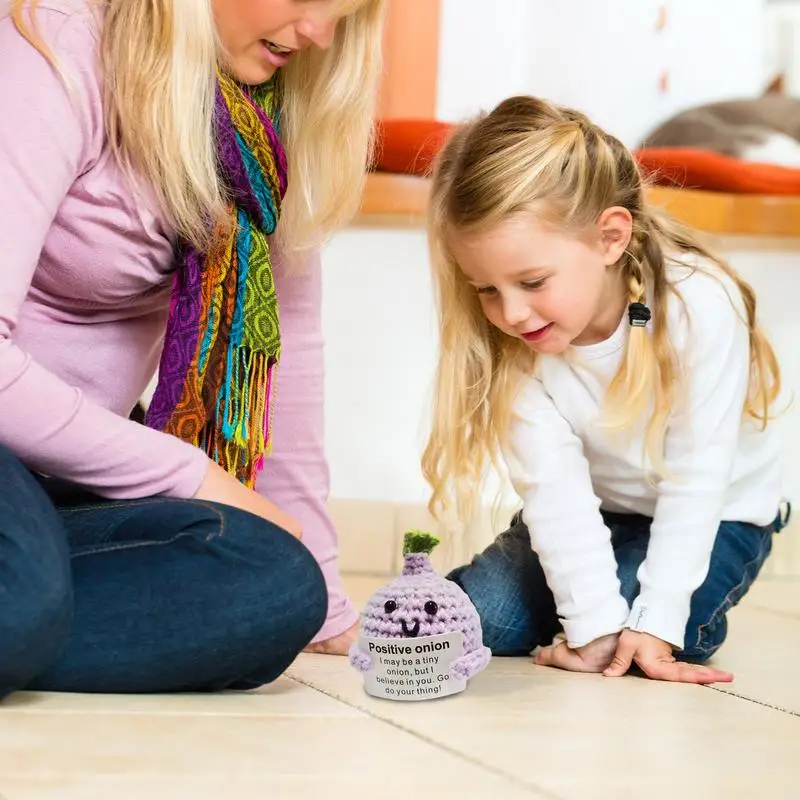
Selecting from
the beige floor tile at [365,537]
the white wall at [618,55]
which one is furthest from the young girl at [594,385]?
the white wall at [618,55]

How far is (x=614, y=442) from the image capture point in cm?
135

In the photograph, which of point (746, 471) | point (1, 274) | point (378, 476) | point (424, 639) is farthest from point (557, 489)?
point (378, 476)

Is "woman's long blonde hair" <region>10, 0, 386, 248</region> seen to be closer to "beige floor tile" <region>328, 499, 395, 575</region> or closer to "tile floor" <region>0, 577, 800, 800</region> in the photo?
"tile floor" <region>0, 577, 800, 800</region>

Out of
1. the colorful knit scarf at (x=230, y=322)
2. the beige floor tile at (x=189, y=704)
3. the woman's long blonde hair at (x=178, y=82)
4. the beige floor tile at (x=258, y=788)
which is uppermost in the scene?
the woman's long blonde hair at (x=178, y=82)

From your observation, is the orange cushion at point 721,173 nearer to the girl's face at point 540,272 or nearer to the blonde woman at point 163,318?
the girl's face at point 540,272

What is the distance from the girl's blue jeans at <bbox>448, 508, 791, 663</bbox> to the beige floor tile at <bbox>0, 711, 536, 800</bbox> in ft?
1.58

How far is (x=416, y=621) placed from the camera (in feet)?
3.42

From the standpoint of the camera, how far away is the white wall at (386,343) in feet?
6.89

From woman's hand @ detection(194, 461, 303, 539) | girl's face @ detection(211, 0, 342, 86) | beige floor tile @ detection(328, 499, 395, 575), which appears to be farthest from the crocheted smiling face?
beige floor tile @ detection(328, 499, 395, 575)

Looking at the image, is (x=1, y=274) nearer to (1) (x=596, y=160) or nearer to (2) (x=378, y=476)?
(1) (x=596, y=160)

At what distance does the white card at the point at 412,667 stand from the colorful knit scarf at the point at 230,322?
263 mm

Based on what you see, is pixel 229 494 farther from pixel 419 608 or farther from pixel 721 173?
pixel 721 173

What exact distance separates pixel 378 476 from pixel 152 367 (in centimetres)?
89

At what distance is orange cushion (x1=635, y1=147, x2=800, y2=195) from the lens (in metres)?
2.14
